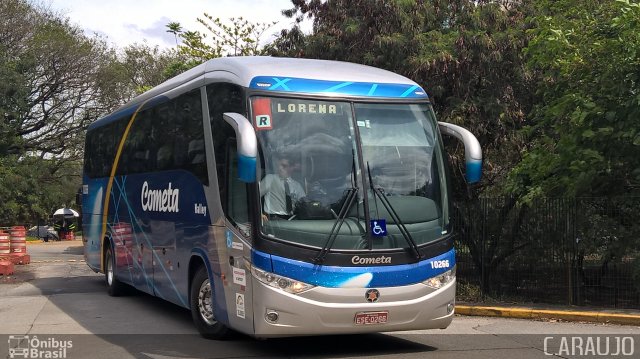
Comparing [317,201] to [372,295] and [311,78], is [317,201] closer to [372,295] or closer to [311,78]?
[372,295]

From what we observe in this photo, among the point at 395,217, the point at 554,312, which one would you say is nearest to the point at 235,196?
the point at 395,217

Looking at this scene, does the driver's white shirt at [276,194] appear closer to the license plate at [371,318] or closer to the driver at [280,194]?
the driver at [280,194]

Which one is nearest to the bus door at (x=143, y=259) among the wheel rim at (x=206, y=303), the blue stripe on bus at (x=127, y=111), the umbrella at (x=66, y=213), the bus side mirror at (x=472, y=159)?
the blue stripe on bus at (x=127, y=111)

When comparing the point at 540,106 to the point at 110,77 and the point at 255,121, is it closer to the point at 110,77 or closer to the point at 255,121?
the point at 255,121

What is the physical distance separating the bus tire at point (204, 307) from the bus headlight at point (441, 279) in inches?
107

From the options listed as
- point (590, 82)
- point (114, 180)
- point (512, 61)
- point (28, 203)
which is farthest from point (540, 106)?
point (28, 203)

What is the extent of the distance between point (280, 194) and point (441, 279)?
2.19 meters

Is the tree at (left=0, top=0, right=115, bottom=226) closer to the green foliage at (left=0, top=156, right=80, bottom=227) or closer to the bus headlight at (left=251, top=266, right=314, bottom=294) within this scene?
the green foliage at (left=0, top=156, right=80, bottom=227)

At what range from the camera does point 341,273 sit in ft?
26.3

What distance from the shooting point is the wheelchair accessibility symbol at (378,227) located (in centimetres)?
821

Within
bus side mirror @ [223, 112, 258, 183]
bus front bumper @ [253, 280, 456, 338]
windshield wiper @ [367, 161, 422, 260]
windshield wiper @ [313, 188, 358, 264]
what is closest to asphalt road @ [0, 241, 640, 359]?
bus front bumper @ [253, 280, 456, 338]

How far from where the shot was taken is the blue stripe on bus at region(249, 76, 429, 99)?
855 centimetres

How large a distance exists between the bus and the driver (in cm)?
1

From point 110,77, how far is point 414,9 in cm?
2886
